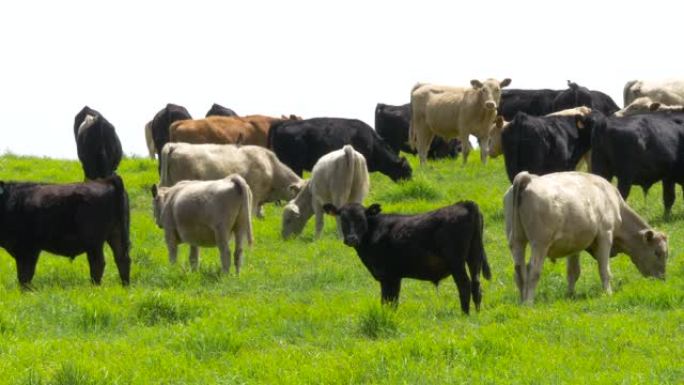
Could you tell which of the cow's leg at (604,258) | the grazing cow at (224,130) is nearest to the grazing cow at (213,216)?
the cow's leg at (604,258)

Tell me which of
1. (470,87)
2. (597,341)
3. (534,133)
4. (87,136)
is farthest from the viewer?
(470,87)

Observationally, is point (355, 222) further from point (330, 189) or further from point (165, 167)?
point (165, 167)

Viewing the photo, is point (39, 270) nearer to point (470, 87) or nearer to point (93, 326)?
point (93, 326)

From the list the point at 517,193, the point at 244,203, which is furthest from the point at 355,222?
the point at 244,203

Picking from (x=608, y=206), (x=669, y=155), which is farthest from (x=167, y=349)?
(x=669, y=155)

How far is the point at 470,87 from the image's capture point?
32.1m

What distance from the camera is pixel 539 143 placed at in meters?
23.0

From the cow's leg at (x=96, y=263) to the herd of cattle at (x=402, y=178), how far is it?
0.02 meters

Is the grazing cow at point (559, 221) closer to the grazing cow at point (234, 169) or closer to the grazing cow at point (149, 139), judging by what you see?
the grazing cow at point (234, 169)

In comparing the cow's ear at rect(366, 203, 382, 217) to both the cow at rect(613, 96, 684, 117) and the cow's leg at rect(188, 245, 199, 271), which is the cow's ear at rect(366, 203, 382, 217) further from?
the cow at rect(613, 96, 684, 117)

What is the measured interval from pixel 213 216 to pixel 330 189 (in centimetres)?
444

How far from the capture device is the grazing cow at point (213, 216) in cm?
1803

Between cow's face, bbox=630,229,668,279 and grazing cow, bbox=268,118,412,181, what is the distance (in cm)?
1073

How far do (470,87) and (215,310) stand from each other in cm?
1828
